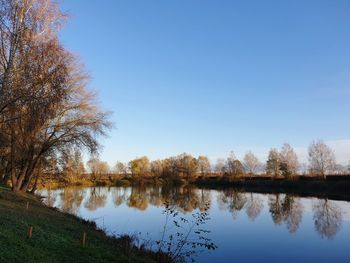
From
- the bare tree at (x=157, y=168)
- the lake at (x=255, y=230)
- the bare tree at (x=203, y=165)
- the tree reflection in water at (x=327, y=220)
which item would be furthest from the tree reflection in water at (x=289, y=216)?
the bare tree at (x=203, y=165)

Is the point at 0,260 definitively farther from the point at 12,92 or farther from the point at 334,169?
Result: the point at 334,169

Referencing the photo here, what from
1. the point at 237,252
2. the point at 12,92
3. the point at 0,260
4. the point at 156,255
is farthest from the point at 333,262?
the point at 12,92

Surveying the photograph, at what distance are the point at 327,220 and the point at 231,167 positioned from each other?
68279 mm

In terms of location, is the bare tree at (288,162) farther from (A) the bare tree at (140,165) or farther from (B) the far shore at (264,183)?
(A) the bare tree at (140,165)

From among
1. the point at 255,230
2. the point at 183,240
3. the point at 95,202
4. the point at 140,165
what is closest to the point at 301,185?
the point at 95,202

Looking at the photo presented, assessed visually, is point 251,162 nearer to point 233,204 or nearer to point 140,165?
point 140,165

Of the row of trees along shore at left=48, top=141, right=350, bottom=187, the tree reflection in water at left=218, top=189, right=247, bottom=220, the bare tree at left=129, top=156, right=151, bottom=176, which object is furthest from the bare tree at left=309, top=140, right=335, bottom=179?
the bare tree at left=129, top=156, right=151, bottom=176

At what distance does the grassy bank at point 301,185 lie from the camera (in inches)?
2146

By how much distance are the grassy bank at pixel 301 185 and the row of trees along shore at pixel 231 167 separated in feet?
7.44

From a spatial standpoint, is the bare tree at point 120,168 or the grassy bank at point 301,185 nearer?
the grassy bank at point 301,185

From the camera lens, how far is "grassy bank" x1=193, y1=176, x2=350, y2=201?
5450cm

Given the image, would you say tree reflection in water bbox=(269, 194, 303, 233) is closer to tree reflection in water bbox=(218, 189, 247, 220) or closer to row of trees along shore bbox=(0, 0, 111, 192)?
tree reflection in water bbox=(218, 189, 247, 220)

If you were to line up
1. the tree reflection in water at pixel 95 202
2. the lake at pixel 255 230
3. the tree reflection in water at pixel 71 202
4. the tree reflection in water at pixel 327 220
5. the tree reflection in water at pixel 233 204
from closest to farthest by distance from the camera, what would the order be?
1. the lake at pixel 255 230
2. the tree reflection in water at pixel 327 220
3. the tree reflection in water at pixel 71 202
4. the tree reflection in water at pixel 233 204
5. the tree reflection in water at pixel 95 202

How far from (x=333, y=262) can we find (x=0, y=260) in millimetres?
14571
